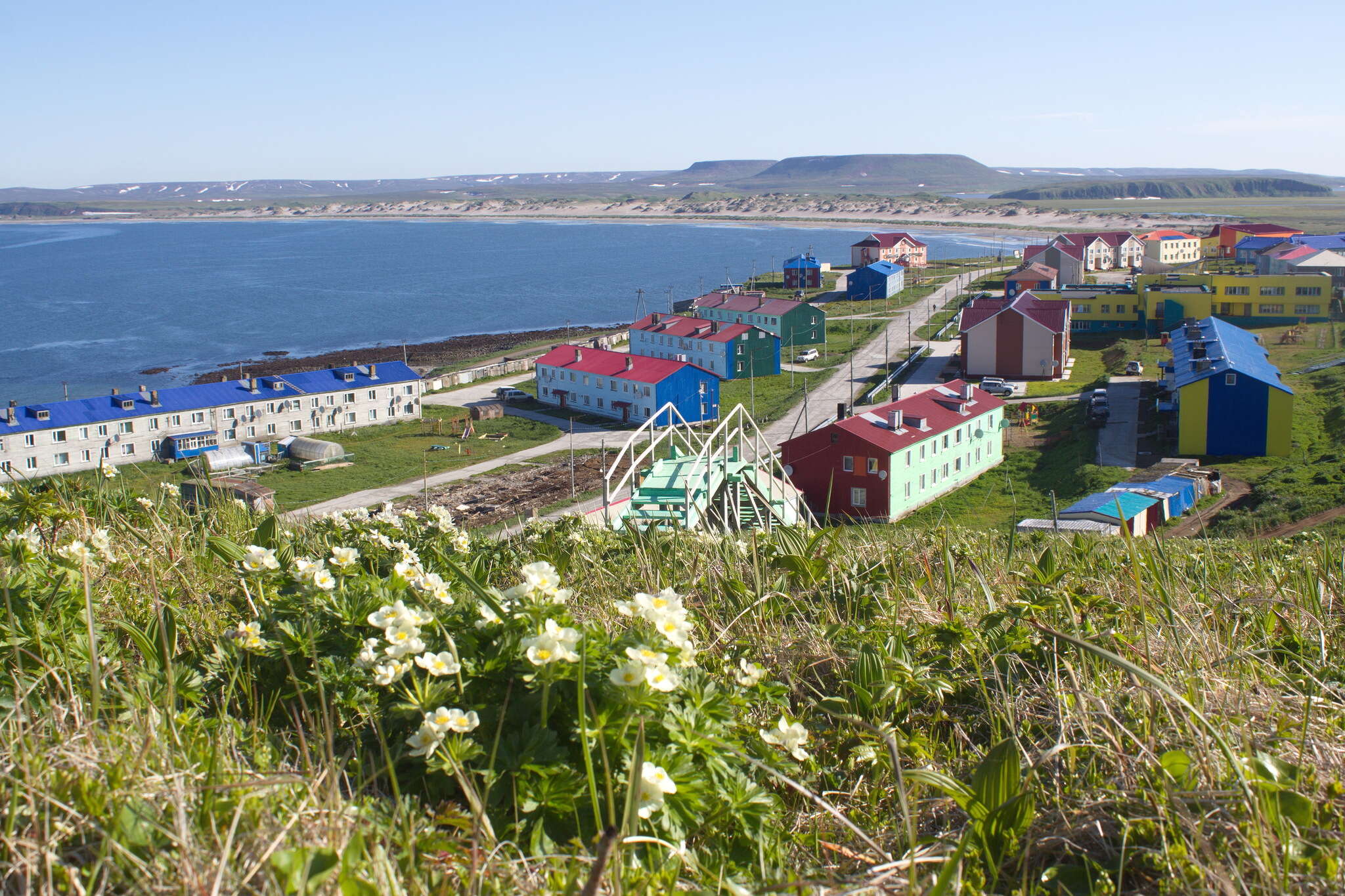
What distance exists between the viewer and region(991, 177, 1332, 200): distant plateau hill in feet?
488

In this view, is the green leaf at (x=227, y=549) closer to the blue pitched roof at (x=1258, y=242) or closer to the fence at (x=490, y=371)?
the fence at (x=490, y=371)

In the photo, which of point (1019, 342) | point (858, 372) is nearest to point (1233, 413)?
point (1019, 342)

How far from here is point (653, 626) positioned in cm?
182

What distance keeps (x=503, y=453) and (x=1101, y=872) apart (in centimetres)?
2371

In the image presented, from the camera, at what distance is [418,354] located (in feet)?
139

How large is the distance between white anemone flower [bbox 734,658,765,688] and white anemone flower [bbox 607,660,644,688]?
0.55 metres

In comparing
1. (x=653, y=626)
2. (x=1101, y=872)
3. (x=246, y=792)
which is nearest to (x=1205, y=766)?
(x=1101, y=872)

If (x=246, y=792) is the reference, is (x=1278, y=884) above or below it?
below

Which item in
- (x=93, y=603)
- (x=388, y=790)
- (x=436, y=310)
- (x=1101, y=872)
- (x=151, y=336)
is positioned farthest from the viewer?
(x=436, y=310)

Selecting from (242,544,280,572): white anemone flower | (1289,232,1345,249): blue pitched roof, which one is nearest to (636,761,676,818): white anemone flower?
(242,544,280,572): white anemone flower

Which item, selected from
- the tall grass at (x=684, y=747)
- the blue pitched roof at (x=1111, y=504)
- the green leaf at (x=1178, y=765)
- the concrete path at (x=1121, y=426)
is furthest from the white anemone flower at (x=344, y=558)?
the concrete path at (x=1121, y=426)

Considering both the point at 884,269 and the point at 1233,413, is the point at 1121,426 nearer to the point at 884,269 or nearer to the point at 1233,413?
the point at 1233,413

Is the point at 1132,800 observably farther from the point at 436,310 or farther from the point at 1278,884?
the point at 436,310

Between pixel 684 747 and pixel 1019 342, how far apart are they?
3112 cm
